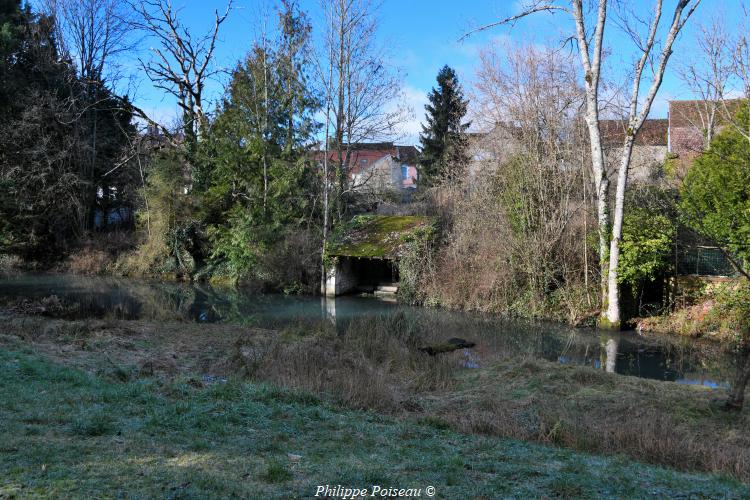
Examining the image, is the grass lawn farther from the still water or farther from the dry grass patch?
the still water

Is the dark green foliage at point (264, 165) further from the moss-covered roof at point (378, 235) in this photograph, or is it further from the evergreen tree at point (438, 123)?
the evergreen tree at point (438, 123)

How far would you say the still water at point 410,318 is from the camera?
1420 centimetres

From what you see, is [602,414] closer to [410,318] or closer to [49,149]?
[410,318]

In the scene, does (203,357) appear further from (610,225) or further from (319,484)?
(610,225)

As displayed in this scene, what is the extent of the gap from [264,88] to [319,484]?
93.8 feet

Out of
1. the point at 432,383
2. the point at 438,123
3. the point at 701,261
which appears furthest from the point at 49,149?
the point at 701,261

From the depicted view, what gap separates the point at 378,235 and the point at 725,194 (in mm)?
14273

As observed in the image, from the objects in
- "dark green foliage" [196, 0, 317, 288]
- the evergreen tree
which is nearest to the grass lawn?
"dark green foliage" [196, 0, 317, 288]

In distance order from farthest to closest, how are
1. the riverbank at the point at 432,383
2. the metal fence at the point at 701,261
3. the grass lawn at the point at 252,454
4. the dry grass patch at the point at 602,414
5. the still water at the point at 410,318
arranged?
the metal fence at the point at 701,261 < the still water at the point at 410,318 < the riverbank at the point at 432,383 < the dry grass patch at the point at 602,414 < the grass lawn at the point at 252,454

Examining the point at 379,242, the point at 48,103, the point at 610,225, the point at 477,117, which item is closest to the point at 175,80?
the point at 48,103

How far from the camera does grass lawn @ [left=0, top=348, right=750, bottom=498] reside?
13.9 ft

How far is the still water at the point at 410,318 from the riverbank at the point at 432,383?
6.47 ft

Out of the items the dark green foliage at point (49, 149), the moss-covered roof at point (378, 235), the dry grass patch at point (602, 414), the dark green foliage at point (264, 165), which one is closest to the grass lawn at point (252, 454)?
the dry grass patch at point (602, 414)

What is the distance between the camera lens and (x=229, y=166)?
31859 millimetres
